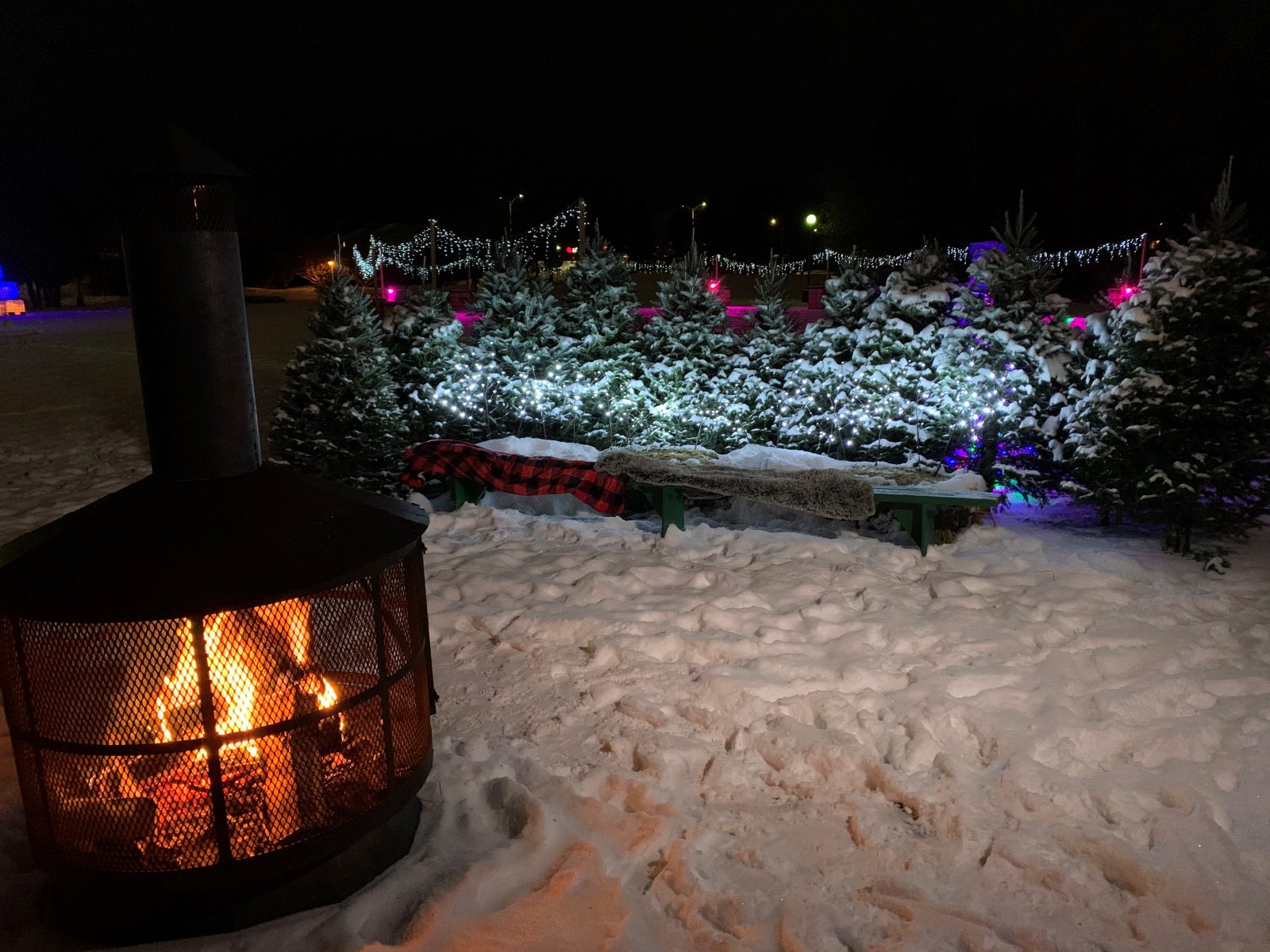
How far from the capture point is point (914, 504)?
6.97 m

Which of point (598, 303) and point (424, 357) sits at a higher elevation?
point (598, 303)

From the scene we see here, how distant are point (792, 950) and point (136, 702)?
2299mm

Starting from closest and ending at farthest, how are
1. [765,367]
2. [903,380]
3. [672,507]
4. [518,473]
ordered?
[672,507] → [518,473] → [903,380] → [765,367]

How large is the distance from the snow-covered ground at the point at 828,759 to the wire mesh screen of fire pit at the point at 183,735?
325mm

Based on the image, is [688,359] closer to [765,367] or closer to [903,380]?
[765,367]

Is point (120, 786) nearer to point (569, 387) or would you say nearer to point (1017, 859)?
point (1017, 859)

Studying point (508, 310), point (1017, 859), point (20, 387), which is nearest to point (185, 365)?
point (1017, 859)

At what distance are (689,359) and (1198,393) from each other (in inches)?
198

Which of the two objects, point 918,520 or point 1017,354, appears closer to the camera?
point 918,520

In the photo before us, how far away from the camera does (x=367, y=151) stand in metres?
65.6

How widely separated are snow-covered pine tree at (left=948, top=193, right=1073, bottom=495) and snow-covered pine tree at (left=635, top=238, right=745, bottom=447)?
8.41 feet

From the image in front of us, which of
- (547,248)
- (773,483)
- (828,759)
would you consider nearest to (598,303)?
(773,483)

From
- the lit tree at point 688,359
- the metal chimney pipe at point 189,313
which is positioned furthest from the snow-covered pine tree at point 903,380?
the metal chimney pipe at point 189,313

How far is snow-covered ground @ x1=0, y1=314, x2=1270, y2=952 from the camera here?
3154mm
